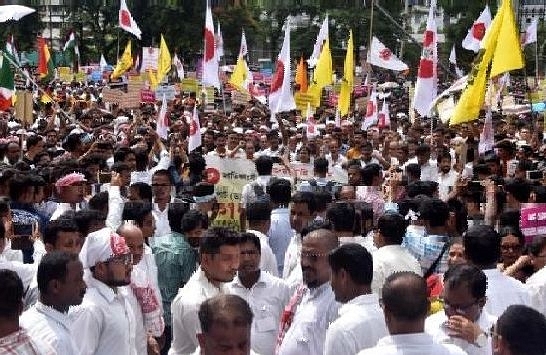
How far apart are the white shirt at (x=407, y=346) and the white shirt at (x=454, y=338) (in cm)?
43

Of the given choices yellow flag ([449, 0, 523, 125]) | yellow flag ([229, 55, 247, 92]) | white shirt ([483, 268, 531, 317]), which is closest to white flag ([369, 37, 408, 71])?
yellow flag ([229, 55, 247, 92])

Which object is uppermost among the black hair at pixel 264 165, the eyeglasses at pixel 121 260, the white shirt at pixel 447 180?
the black hair at pixel 264 165

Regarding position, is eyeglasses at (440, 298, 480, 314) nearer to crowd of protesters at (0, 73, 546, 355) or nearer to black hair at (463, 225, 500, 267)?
crowd of protesters at (0, 73, 546, 355)

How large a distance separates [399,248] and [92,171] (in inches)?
173

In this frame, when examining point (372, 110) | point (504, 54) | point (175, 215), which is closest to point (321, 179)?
point (504, 54)

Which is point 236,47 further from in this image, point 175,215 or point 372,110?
point 175,215

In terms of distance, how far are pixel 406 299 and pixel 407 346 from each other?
186 mm

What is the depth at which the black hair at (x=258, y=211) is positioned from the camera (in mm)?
6570

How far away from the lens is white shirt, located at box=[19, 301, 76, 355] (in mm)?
3992

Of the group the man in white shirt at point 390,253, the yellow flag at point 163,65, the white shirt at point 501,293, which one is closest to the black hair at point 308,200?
the man in white shirt at point 390,253

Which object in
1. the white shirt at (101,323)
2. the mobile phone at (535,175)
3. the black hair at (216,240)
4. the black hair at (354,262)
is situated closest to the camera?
the black hair at (354,262)

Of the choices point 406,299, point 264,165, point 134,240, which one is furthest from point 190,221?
point 264,165

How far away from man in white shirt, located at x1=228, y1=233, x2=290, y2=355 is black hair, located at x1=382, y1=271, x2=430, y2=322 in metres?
1.63

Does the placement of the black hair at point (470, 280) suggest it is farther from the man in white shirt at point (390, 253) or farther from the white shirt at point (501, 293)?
the man in white shirt at point (390, 253)
